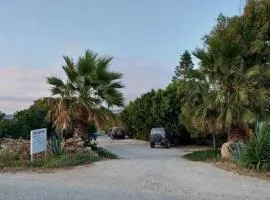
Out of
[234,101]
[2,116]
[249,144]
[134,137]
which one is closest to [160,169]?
[249,144]

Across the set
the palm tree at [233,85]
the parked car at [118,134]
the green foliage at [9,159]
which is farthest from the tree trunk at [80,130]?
the parked car at [118,134]

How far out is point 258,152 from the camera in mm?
15039

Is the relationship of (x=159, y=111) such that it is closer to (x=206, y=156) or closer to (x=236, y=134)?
(x=206, y=156)

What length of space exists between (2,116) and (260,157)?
14.8m

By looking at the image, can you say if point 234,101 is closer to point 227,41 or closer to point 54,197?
point 227,41

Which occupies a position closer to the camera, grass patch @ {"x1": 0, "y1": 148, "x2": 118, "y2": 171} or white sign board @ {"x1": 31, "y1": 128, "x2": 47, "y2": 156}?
grass patch @ {"x1": 0, "y1": 148, "x2": 118, "y2": 171}

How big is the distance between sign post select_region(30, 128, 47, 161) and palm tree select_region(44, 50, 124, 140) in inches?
76.4

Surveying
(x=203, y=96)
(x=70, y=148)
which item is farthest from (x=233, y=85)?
(x=70, y=148)

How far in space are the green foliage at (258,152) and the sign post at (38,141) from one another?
7320 mm

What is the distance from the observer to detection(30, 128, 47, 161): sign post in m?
16.4

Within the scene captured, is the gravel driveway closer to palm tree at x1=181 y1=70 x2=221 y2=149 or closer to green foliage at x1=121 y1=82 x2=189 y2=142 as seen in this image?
palm tree at x1=181 y1=70 x2=221 y2=149

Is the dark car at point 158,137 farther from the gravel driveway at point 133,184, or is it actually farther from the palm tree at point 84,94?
Answer: the gravel driveway at point 133,184

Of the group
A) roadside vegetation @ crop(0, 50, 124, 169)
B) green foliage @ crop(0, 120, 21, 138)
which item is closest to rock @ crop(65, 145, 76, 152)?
roadside vegetation @ crop(0, 50, 124, 169)

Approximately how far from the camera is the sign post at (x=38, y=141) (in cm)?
1642
